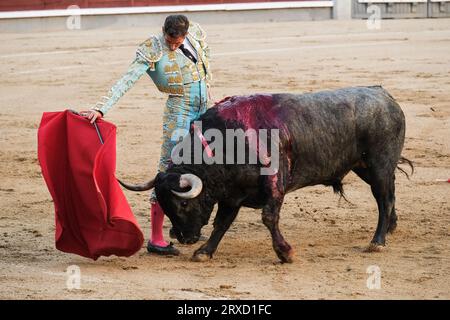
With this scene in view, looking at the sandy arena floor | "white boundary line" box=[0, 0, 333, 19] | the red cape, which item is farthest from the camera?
"white boundary line" box=[0, 0, 333, 19]

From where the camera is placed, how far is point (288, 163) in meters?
5.30

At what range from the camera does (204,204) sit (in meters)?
5.28

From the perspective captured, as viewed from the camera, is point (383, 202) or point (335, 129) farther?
point (383, 202)

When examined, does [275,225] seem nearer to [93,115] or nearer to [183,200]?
[183,200]

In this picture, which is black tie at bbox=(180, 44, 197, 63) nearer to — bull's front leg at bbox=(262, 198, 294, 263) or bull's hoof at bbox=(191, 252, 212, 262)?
bull's front leg at bbox=(262, 198, 294, 263)

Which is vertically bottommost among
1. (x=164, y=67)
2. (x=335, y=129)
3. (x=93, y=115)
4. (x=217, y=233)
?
(x=217, y=233)

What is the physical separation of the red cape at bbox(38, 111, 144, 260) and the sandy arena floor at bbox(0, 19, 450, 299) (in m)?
0.12

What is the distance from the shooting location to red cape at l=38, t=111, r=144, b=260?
519 cm

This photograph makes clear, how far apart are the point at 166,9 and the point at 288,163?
43.3 ft

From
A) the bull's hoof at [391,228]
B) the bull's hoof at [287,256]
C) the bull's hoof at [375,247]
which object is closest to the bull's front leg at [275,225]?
the bull's hoof at [287,256]

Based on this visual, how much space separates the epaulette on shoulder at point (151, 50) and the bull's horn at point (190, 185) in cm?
59

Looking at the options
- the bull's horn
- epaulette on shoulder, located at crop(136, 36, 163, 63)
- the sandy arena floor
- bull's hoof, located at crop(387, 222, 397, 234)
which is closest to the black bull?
the bull's horn

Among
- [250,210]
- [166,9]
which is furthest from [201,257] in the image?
[166,9]

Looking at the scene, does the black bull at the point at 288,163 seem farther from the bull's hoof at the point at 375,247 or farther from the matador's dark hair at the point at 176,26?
the matador's dark hair at the point at 176,26
